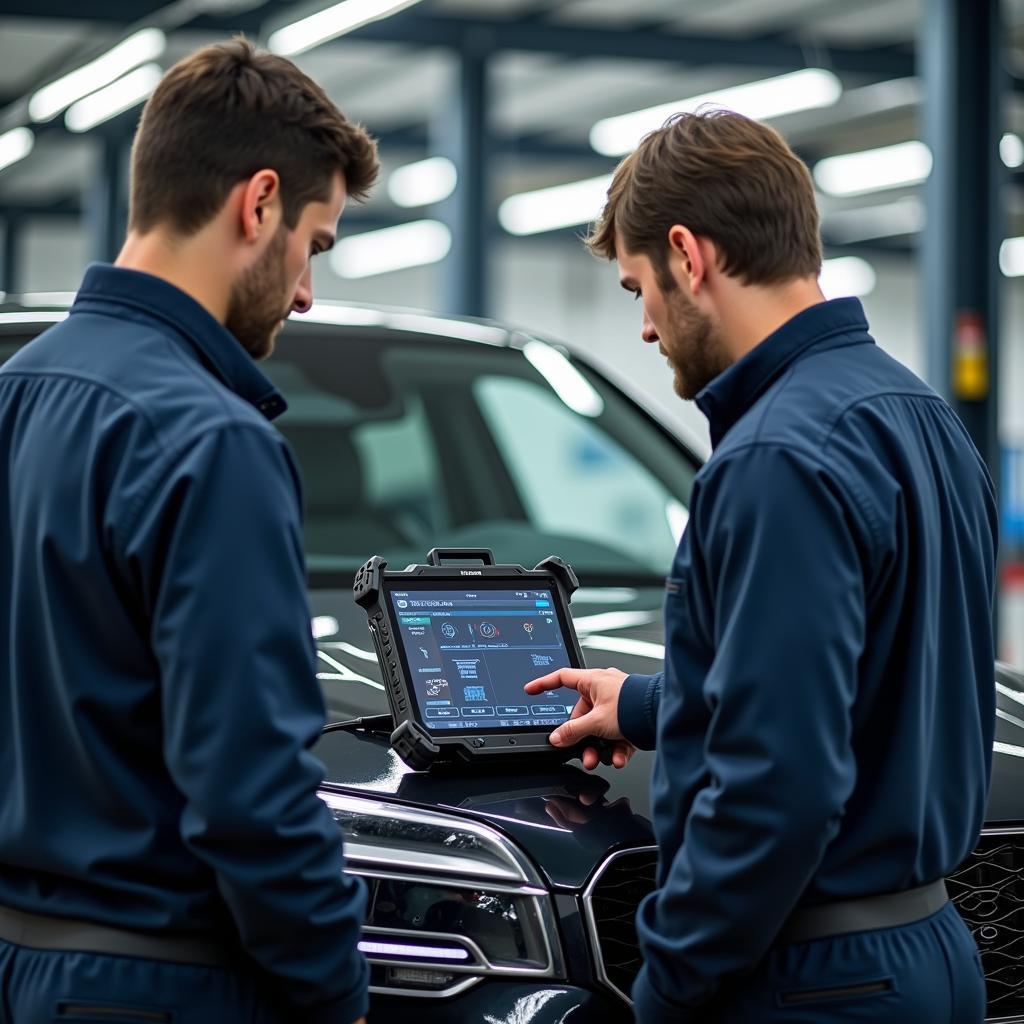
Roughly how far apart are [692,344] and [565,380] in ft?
6.71

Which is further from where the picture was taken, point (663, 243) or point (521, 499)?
point (521, 499)

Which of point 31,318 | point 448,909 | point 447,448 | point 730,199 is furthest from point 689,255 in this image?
point 447,448

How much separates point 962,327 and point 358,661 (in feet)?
18.2

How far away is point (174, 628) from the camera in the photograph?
1.57 metres

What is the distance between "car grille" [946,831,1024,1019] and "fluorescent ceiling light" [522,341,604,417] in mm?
1787

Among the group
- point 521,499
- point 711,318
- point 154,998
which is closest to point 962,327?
point 521,499

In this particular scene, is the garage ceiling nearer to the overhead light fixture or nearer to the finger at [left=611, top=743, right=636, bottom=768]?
the overhead light fixture

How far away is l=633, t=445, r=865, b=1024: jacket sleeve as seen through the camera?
164 centimetres

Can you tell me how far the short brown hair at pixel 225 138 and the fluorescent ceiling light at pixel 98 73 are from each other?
880 cm

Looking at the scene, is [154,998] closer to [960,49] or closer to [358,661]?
[358,661]

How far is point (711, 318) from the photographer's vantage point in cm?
185

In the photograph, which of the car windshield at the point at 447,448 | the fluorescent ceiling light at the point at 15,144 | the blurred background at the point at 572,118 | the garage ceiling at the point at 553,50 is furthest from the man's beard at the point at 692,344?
the fluorescent ceiling light at the point at 15,144

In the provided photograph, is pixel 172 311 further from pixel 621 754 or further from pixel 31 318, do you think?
pixel 31 318

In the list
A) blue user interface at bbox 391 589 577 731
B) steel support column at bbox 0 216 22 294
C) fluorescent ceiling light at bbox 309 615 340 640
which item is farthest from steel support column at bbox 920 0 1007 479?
steel support column at bbox 0 216 22 294
